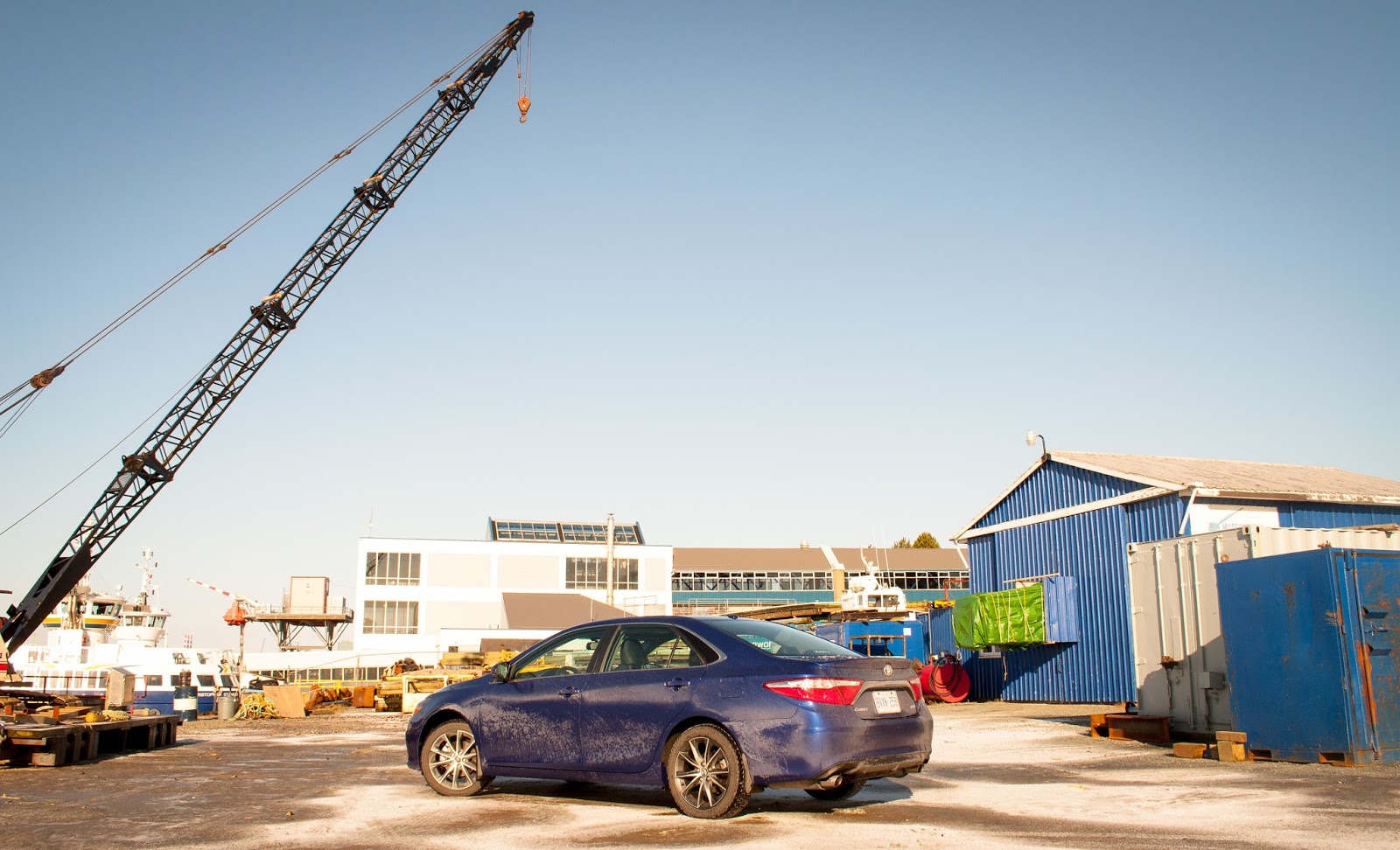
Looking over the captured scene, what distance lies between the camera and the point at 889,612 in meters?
31.7

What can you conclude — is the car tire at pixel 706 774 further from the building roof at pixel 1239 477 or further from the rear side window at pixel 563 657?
the building roof at pixel 1239 477

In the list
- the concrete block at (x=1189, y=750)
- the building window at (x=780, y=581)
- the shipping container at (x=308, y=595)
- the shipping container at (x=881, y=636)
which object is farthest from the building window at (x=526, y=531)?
the concrete block at (x=1189, y=750)

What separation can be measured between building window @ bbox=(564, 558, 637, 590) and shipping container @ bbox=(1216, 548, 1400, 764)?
5743cm

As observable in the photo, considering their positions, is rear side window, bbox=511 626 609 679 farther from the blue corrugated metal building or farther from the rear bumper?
the blue corrugated metal building

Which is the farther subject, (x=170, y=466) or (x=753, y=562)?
(x=753, y=562)

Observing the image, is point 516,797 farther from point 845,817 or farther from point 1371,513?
point 1371,513

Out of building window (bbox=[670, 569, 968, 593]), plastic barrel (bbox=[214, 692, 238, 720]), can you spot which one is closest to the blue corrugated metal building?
plastic barrel (bbox=[214, 692, 238, 720])

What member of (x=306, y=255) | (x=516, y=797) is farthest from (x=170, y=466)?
(x=516, y=797)

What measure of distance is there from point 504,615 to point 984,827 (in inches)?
2244

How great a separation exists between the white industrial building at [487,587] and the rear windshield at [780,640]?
50.4 meters

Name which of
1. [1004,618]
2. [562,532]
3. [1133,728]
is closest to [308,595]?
[562,532]

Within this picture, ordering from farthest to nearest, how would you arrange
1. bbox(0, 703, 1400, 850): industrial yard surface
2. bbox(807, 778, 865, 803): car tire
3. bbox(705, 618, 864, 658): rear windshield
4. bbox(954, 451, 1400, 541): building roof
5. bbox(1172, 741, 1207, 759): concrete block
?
bbox(954, 451, 1400, 541): building roof, bbox(1172, 741, 1207, 759): concrete block, bbox(807, 778, 865, 803): car tire, bbox(705, 618, 864, 658): rear windshield, bbox(0, 703, 1400, 850): industrial yard surface

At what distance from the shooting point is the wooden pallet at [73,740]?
1225 cm

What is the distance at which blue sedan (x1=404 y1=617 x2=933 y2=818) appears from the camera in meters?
7.20
